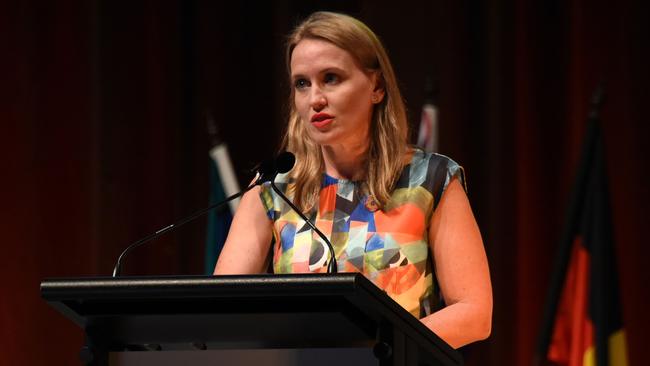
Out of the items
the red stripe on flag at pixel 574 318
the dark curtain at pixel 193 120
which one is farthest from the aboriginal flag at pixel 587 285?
the dark curtain at pixel 193 120

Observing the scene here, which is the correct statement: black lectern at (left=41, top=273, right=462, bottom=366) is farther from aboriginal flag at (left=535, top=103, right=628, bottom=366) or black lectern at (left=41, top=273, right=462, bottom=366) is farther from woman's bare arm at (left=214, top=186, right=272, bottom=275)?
aboriginal flag at (left=535, top=103, right=628, bottom=366)

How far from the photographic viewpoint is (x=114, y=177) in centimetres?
462

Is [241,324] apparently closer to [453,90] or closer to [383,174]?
[383,174]

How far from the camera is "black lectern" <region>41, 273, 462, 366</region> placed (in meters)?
1.49

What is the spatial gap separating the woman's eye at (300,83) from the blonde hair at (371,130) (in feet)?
0.31

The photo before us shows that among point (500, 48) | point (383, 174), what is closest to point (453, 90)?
point (500, 48)

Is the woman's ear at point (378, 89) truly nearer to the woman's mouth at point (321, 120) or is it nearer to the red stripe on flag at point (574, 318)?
the woman's mouth at point (321, 120)

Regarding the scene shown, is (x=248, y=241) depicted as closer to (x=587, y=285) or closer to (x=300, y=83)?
(x=300, y=83)

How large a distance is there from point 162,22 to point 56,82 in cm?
51

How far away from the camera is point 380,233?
2.18 meters

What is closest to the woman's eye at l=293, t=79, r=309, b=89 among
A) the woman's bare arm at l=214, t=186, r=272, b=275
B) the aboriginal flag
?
the woman's bare arm at l=214, t=186, r=272, b=275

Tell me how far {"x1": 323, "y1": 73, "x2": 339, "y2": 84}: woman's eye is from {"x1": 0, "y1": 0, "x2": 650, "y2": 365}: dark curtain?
6.57 feet

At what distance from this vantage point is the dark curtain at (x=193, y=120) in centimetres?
412

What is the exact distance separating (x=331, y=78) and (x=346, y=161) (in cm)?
19
